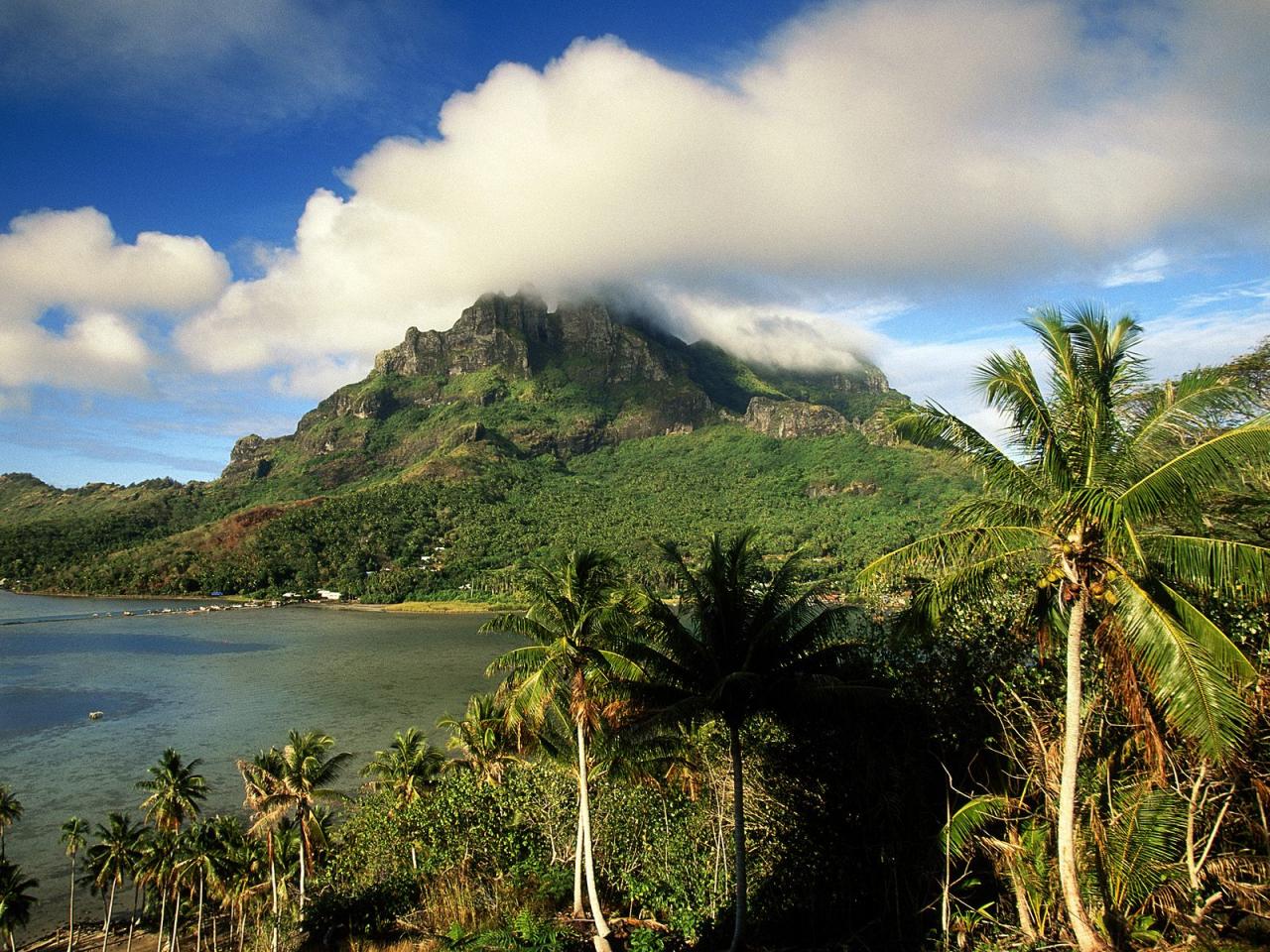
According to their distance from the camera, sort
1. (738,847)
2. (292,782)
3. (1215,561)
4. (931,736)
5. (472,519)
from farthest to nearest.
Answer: (472,519)
(292,782)
(738,847)
(931,736)
(1215,561)

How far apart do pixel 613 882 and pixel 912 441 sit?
15.2 meters

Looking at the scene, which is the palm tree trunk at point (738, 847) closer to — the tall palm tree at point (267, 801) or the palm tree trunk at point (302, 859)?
the palm tree trunk at point (302, 859)

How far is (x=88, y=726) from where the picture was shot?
160 ft

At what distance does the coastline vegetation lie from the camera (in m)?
8.13

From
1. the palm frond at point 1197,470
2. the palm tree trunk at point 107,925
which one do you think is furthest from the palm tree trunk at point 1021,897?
the palm tree trunk at point 107,925

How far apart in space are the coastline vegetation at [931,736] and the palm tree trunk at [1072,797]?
40mm

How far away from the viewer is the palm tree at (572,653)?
15.5 meters

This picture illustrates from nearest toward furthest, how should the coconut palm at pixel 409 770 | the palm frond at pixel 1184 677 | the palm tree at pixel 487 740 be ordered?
1. the palm frond at pixel 1184 677
2. the palm tree at pixel 487 740
3. the coconut palm at pixel 409 770

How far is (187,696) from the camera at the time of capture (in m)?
57.4

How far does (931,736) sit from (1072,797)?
465 cm

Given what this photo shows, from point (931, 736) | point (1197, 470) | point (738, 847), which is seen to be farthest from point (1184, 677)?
point (738, 847)

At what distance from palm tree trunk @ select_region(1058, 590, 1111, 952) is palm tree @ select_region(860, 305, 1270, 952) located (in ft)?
0.05

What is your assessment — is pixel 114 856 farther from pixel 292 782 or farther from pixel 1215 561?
pixel 1215 561

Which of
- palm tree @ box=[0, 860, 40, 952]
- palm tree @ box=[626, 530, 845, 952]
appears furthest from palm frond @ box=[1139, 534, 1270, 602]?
palm tree @ box=[0, 860, 40, 952]
